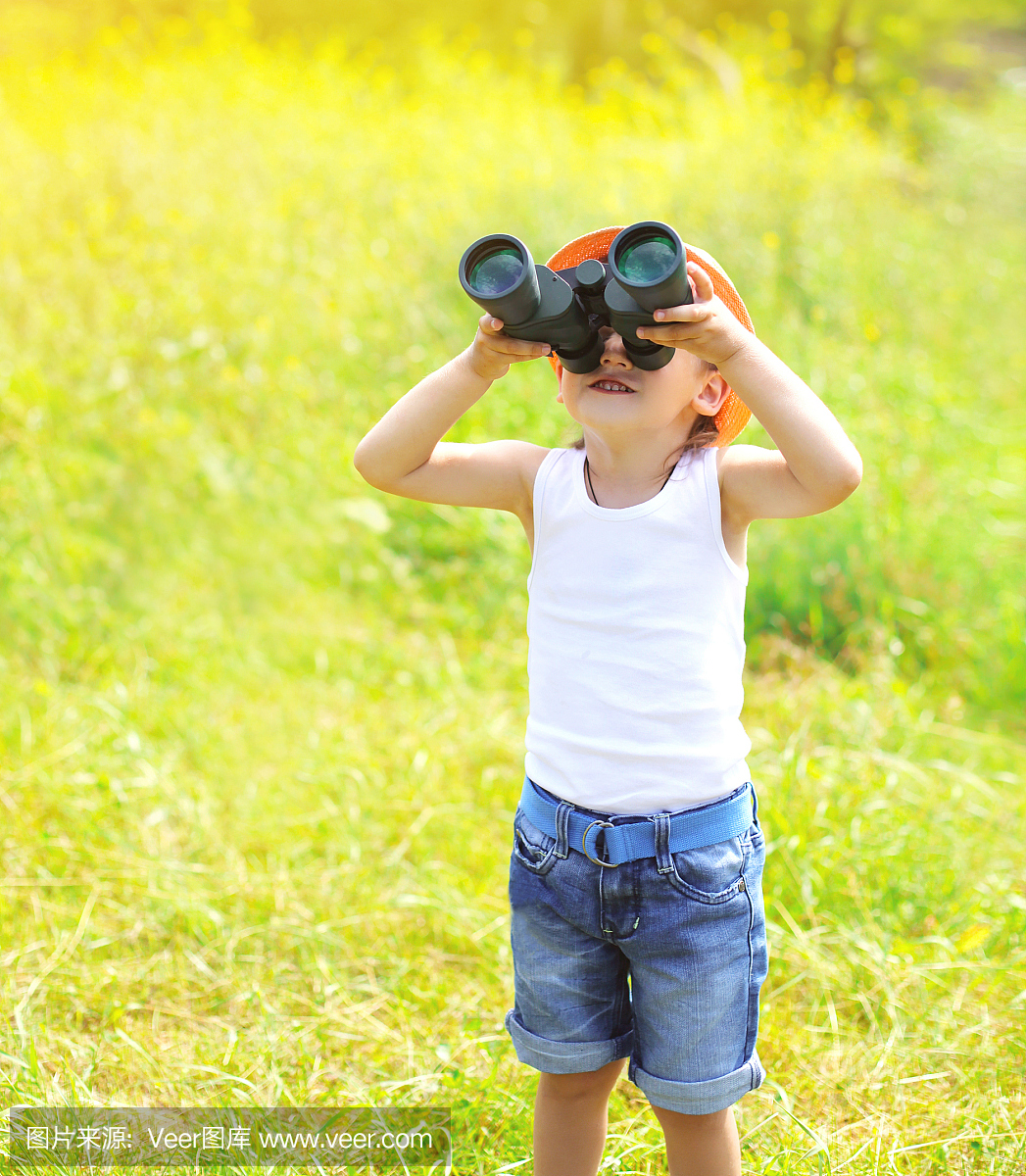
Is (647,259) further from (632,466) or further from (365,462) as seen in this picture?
(365,462)

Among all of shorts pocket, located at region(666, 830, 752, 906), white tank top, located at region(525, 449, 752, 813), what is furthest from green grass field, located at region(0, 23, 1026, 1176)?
white tank top, located at region(525, 449, 752, 813)

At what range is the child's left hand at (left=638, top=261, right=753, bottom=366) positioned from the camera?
1310mm

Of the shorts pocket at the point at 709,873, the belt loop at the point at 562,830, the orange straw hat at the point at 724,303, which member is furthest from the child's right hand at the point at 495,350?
the shorts pocket at the point at 709,873

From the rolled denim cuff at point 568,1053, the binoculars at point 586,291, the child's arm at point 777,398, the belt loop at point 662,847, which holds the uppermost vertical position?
the binoculars at point 586,291

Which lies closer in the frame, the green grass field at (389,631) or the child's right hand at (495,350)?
the child's right hand at (495,350)

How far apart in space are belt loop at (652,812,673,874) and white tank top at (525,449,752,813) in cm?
3

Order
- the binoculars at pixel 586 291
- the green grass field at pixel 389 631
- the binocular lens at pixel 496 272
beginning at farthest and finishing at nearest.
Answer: the green grass field at pixel 389 631
the binocular lens at pixel 496 272
the binoculars at pixel 586 291

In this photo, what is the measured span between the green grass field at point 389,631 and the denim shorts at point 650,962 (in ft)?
1.31

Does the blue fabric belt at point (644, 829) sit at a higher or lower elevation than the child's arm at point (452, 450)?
lower

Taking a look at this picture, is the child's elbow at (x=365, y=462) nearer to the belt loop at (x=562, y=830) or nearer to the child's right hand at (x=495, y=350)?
the child's right hand at (x=495, y=350)

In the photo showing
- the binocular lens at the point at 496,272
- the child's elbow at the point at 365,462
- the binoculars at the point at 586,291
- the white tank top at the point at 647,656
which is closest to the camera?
the binoculars at the point at 586,291

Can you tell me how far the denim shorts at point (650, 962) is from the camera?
4.76ft

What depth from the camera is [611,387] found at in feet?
4.94

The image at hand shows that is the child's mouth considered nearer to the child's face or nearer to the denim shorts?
the child's face
